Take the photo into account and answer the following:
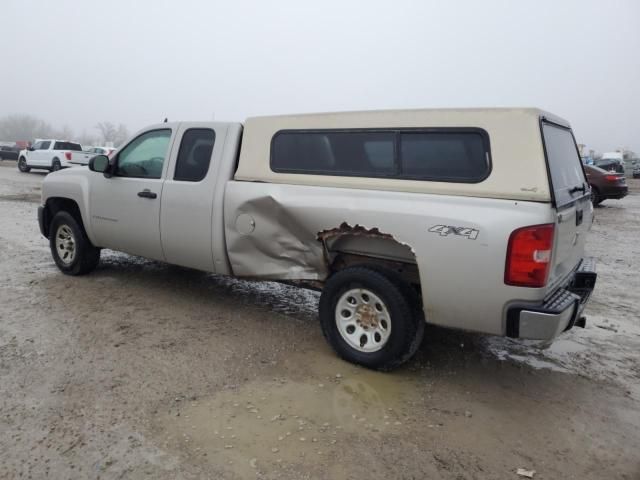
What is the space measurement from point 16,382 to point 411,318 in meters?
2.90

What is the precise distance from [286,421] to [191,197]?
252 centimetres

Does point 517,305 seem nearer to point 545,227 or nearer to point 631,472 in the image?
point 545,227

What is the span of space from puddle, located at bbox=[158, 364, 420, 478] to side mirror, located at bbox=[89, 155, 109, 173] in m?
3.26

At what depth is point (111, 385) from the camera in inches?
142

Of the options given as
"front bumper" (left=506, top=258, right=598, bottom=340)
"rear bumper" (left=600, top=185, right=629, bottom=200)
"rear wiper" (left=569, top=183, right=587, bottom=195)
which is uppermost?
"rear wiper" (left=569, top=183, right=587, bottom=195)

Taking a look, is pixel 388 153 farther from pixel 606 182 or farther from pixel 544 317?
pixel 606 182

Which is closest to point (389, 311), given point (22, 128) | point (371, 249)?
point (371, 249)

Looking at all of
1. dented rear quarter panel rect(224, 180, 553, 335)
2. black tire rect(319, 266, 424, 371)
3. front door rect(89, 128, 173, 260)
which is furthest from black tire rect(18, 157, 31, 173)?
black tire rect(319, 266, 424, 371)

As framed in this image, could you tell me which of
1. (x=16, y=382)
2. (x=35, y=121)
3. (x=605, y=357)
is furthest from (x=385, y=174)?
(x=35, y=121)

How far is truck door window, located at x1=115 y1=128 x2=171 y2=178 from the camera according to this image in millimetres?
5352

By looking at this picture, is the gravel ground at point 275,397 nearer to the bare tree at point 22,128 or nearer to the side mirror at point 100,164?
the side mirror at point 100,164

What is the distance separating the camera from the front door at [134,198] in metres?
5.28

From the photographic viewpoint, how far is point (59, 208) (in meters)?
6.38

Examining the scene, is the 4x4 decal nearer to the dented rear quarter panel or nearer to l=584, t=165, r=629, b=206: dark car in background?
the dented rear quarter panel
